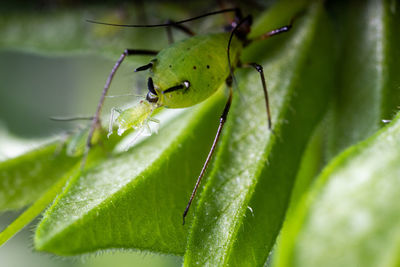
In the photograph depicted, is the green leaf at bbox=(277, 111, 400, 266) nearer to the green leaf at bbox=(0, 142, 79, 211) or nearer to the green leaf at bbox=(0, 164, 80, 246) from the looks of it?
the green leaf at bbox=(0, 164, 80, 246)

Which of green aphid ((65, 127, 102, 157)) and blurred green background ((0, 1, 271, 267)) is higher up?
blurred green background ((0, 1, 271, 267))

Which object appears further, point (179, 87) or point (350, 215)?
point (179, 87)

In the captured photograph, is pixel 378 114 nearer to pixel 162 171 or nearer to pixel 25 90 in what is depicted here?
pixel 162 171

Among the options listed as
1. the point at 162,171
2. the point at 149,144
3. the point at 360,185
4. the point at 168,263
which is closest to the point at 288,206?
the point at 162,171

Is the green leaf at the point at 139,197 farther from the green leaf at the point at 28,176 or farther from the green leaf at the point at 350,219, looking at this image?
the green leaf at the point at 350,219

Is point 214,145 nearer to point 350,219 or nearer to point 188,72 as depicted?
point 188,72

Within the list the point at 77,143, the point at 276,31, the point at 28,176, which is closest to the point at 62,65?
the point at 77,143

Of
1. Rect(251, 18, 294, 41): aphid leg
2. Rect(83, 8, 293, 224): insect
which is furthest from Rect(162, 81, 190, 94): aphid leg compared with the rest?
Rect(251, 18, 294, 41): aphid leg
